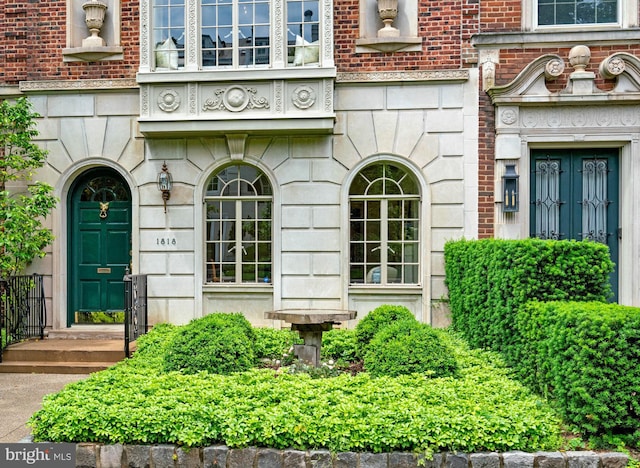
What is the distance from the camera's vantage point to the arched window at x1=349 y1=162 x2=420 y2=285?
1042cm

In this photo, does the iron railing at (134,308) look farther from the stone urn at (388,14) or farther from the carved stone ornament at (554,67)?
the carved stone ornament at (554,67)

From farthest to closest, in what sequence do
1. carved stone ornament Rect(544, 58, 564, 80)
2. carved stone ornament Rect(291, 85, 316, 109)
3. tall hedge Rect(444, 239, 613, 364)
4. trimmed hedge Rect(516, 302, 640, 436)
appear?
carved stone ornament Rect(291, 85, 316, 109) < carved stone ornament Rect(544, 58, 564, 80) < tall hedge Rect(444, 239, 613, 364) < trimmed hedge Rect(516, 302, 640, 436)

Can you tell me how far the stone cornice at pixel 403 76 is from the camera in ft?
33.2

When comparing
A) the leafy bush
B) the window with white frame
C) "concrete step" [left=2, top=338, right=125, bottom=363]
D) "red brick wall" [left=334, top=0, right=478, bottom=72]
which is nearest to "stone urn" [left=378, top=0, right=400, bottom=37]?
"red brick wall" [left=334, top=0, right=478, bottom=72]

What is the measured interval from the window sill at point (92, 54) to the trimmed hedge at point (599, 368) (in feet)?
28.3

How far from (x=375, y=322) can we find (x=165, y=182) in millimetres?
4558

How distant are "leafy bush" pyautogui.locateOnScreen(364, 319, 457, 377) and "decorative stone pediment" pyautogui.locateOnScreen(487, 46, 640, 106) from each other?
4.89 m

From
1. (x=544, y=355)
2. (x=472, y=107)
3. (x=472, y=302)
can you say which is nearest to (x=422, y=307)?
(x=472, y=302)

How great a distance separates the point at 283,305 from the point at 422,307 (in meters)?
2.41

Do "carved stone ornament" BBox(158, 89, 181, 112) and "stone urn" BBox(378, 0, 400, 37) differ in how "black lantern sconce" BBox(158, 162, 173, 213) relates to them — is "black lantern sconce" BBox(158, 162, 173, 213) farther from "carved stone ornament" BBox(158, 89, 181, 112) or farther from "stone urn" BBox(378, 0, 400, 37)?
"stone urn" BBox(378, 0, 400, 37)

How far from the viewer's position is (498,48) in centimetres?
1008

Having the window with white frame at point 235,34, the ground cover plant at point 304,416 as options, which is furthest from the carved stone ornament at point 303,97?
the ground cover plant at point 304,416

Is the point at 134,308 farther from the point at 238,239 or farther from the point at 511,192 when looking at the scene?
the point at 511,192

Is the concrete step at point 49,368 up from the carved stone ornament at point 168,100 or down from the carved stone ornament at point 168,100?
down
